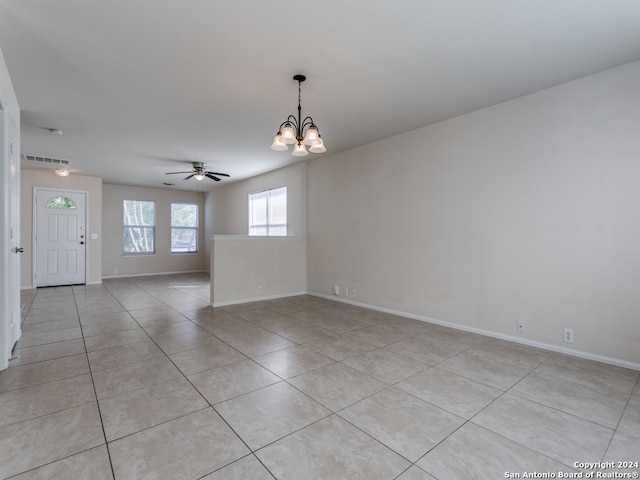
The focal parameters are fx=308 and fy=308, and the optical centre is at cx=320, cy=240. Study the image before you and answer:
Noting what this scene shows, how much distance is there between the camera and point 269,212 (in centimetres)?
736

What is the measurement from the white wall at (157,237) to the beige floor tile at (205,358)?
7139 mm

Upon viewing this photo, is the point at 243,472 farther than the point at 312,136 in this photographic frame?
No

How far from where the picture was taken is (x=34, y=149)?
5406 millimetres

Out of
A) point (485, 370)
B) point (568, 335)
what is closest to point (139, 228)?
point (485, 370)

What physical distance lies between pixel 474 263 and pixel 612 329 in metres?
1.35

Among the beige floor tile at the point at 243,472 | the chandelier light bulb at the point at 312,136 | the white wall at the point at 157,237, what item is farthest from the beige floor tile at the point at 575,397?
the white wall at the point at 157,237

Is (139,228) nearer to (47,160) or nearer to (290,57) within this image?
(47,160)

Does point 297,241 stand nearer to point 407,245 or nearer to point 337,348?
point 407,245

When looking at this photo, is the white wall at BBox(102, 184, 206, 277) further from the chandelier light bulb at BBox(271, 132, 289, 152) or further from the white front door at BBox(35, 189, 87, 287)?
the chandelier light bulb at BBox(271, 132, 289, 152)

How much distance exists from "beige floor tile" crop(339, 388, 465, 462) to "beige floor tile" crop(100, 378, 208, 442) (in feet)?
3.66

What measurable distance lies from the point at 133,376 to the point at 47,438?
2.68 feet

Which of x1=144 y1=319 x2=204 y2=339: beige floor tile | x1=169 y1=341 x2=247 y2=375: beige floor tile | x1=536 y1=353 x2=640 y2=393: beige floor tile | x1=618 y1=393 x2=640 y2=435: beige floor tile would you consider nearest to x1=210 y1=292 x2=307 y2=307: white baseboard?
x1=144 y1=319 x2=204 y2=339: beige floor tile

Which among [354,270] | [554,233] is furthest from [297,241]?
[554,233]

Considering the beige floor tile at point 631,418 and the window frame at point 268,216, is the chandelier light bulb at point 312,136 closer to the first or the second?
the beige floor tile at point 631,418
